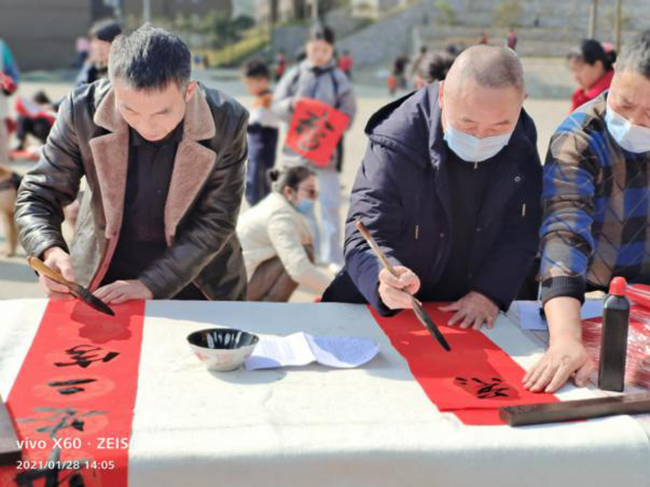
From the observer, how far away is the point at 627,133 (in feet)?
6.79

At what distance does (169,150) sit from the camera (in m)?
2.27

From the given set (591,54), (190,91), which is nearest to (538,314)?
(190,91)

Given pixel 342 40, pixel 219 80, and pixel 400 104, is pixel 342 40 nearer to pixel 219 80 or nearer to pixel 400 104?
pixel 219 80

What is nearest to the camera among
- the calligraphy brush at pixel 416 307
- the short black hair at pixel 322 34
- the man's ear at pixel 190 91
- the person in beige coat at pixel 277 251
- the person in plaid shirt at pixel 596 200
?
the calligraphy brush at pixel 416 307

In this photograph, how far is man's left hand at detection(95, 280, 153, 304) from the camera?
2158mm

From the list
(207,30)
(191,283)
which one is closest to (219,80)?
(207,30)

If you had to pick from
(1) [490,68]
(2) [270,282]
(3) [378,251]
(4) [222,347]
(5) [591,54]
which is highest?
(1) [490,68]

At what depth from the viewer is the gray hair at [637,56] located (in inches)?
76.4

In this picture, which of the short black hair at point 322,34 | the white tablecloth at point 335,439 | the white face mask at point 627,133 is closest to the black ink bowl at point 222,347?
the white tablecloth at point 335,439

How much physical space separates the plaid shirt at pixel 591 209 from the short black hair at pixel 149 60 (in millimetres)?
958

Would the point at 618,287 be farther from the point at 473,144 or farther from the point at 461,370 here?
the point at 473,144

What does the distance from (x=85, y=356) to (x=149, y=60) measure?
68cm

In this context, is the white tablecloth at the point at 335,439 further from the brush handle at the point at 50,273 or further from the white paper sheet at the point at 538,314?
the white paper sheet at the point at 538,314

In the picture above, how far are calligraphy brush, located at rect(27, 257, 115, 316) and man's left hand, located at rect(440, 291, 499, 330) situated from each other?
0.86 meters
